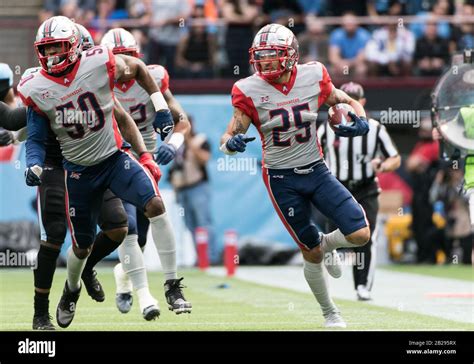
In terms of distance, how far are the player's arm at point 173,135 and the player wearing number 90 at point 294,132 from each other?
0.37 m

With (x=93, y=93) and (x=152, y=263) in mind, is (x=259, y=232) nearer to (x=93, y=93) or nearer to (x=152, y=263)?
(x=152, y=263)

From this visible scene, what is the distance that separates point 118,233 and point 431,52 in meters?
10.9

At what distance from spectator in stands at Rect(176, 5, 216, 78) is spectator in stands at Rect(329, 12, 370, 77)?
1786 mm

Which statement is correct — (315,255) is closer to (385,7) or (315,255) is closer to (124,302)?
(124,302)

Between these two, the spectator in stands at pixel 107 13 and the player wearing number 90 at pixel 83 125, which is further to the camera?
the spectator in stands at pixel 107 13

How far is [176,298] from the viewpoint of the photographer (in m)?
8.73

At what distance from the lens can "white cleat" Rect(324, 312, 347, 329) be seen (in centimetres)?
926

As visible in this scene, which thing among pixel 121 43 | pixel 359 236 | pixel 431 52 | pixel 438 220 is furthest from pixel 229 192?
pixel 359 236

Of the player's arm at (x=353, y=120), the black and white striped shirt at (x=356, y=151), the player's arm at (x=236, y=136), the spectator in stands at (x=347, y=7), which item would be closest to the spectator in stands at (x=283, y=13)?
the spectator in stands at (x=347, y=7)

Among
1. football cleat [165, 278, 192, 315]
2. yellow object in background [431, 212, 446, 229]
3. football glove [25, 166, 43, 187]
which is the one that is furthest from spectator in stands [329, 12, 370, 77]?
football glove [25, 166, 43, 187]

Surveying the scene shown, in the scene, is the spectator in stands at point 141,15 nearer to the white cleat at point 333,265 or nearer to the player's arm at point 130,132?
the white cleat at point 333,265

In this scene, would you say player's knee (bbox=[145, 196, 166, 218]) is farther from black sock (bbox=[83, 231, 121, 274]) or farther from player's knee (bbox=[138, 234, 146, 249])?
player's knee (bbox=[138, 234, 146, 249])

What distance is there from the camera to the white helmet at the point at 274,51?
926cm

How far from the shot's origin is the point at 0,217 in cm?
1772
